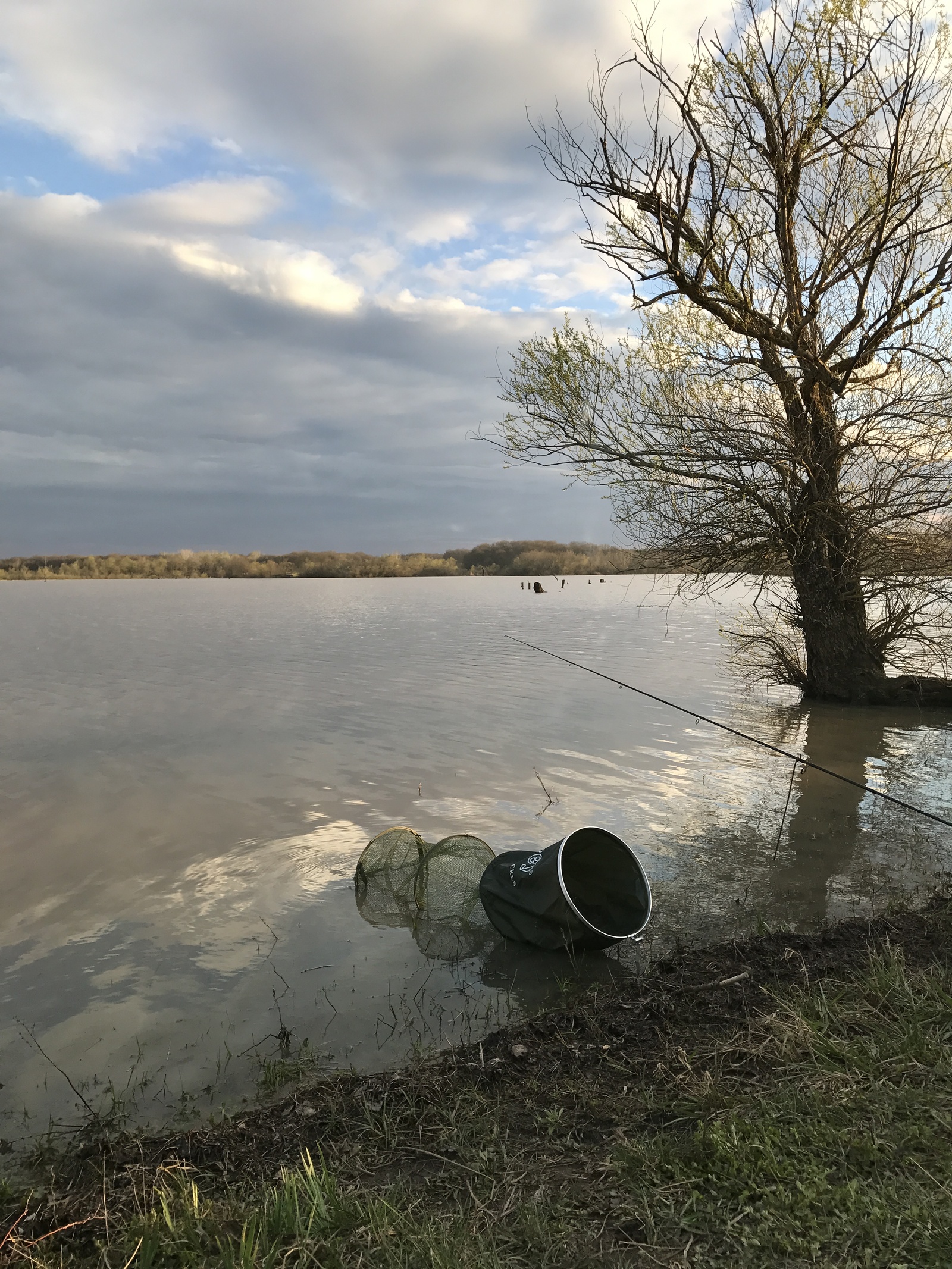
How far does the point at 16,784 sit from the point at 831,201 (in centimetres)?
1392

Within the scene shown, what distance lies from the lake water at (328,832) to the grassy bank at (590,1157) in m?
0.69

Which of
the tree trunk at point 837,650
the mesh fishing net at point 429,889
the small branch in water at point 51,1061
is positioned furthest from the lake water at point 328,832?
the tree trunk at point 837,650

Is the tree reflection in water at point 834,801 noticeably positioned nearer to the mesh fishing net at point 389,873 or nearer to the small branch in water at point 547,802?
the small branch in water at point 547,802

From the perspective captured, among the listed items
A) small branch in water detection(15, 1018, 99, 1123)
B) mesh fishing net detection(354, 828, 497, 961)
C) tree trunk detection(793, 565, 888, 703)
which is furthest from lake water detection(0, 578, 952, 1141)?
tree trunk detection(793, 565, 888, 703)

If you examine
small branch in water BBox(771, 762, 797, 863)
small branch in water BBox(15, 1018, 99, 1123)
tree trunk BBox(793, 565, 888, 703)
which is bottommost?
small branch in water BBox(15, 1018, 99, 1123)

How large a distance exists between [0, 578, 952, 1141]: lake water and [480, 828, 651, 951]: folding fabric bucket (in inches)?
8.2

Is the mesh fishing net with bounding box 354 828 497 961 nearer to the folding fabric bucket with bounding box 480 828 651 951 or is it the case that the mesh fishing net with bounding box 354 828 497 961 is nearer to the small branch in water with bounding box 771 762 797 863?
the folding fabric bucket with bounding box 480 828 651 951

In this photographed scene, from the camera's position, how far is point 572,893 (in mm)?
5957

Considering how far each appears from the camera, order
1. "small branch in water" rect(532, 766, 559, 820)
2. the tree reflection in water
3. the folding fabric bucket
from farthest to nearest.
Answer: "small branch in water" rect(532, 766, 559, 820)
the tree reflection in water
the folding fabric bucket

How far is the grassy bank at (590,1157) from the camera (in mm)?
2564

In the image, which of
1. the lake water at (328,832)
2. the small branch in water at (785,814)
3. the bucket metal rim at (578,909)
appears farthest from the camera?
the small branch in water at (785,814)

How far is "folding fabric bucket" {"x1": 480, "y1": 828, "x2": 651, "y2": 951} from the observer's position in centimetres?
516

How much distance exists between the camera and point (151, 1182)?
3.15 meters

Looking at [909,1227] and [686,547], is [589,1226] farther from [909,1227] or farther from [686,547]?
[686,547]
